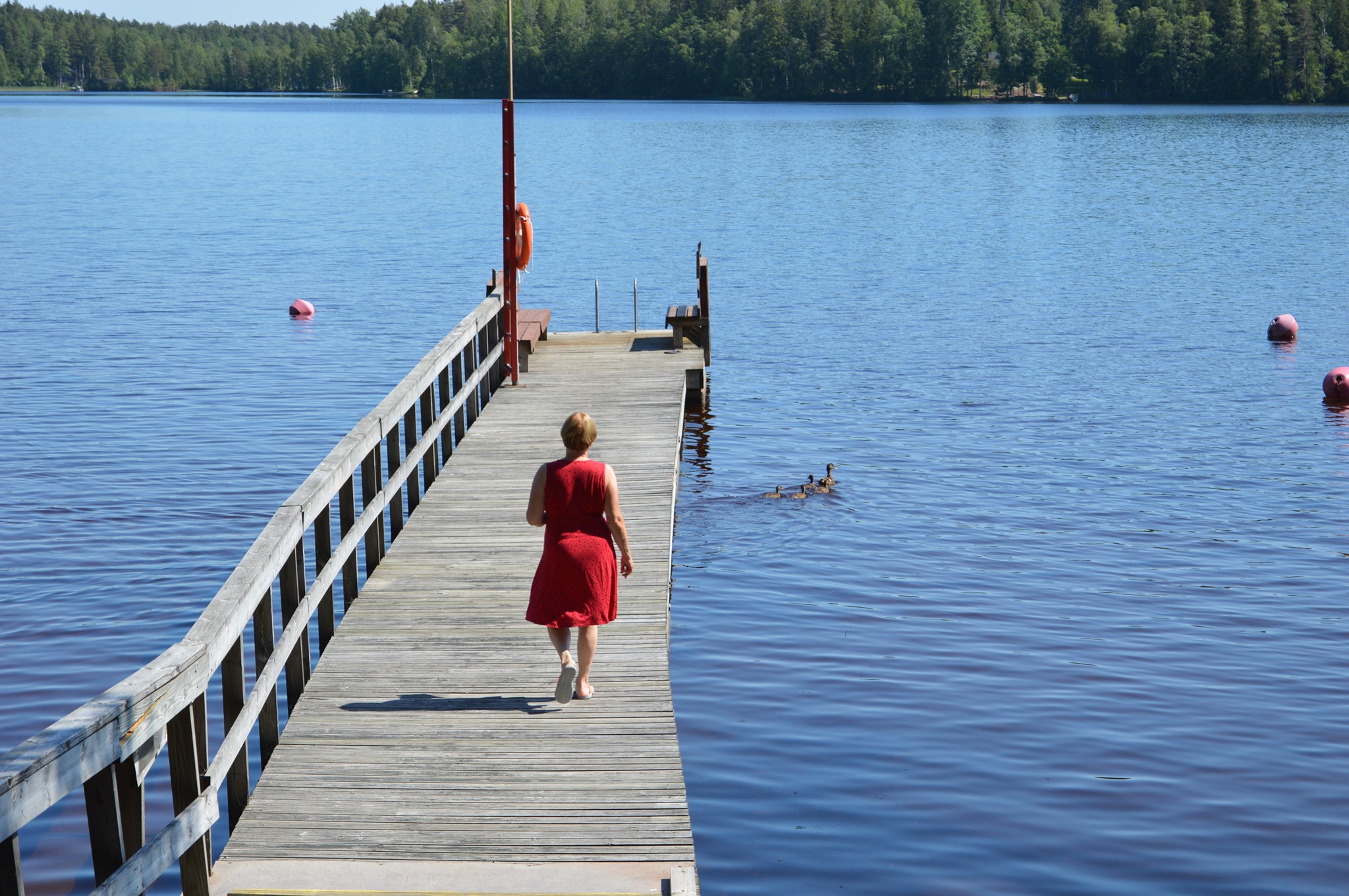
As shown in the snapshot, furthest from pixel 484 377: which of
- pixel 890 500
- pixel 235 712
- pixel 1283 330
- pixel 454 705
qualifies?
pixel 1283 330

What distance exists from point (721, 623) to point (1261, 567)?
5.29m

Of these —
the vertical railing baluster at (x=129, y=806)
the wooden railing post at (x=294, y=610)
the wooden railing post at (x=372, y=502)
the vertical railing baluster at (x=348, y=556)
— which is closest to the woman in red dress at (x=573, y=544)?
the wooden railing post at (x=294, y=610)

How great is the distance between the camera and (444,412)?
12.9 meters

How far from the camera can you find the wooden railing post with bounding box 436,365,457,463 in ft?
43.2

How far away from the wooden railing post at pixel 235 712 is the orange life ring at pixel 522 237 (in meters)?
9.42

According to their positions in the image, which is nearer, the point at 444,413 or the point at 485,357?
the point at 444,413

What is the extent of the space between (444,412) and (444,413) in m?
0.03

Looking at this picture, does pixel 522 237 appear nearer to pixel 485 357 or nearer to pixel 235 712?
pixel 485 357

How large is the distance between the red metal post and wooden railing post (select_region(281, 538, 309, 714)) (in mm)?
7174

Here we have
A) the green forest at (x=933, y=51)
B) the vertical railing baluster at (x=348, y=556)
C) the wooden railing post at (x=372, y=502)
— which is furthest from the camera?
the green forest at (x=933, y=51)

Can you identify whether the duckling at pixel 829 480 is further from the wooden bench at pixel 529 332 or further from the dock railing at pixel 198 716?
the dock railing at pixel 198 716

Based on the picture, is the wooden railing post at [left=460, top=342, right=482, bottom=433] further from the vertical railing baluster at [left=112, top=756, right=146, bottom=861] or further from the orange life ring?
the vertical railing baluster at [left=112, top=756, right=146, bottom=861]

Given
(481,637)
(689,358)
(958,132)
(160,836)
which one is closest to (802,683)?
(481,637)

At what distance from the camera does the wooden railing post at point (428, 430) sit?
1230 cm
